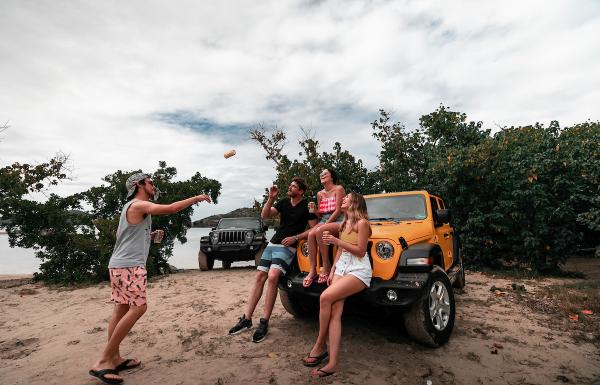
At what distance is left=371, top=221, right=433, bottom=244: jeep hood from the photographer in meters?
4.03

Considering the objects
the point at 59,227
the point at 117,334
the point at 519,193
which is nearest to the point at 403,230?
the point at 117,334

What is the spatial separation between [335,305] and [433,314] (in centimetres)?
133

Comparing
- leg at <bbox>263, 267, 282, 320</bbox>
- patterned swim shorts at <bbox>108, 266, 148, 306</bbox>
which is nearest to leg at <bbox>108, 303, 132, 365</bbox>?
patterned swim shorts at <bbox>108, 266, 148, 306</bbox>

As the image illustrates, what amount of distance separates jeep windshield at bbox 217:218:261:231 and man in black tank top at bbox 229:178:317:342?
24.2ft

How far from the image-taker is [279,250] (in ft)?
14.8

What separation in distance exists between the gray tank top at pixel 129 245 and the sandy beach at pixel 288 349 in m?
1.16

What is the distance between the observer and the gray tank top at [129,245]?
3449 millimetres

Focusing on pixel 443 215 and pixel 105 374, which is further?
pixel 443 215

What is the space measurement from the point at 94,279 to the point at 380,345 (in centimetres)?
913

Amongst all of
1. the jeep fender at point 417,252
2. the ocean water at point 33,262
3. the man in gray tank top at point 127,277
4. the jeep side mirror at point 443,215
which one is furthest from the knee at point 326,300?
the ocean water at point 33,262

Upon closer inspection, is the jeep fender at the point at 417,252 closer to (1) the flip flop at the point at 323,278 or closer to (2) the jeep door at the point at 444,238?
(1) the flip flop at the point at 323,278

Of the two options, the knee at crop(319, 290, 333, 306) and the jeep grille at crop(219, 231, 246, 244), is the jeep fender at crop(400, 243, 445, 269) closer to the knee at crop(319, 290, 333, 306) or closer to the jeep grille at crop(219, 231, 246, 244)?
the knee at crop(319, 290, 333, 306)

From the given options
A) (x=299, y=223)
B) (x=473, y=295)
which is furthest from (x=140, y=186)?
(x=473, y=295)

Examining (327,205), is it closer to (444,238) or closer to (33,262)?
(444,238)
